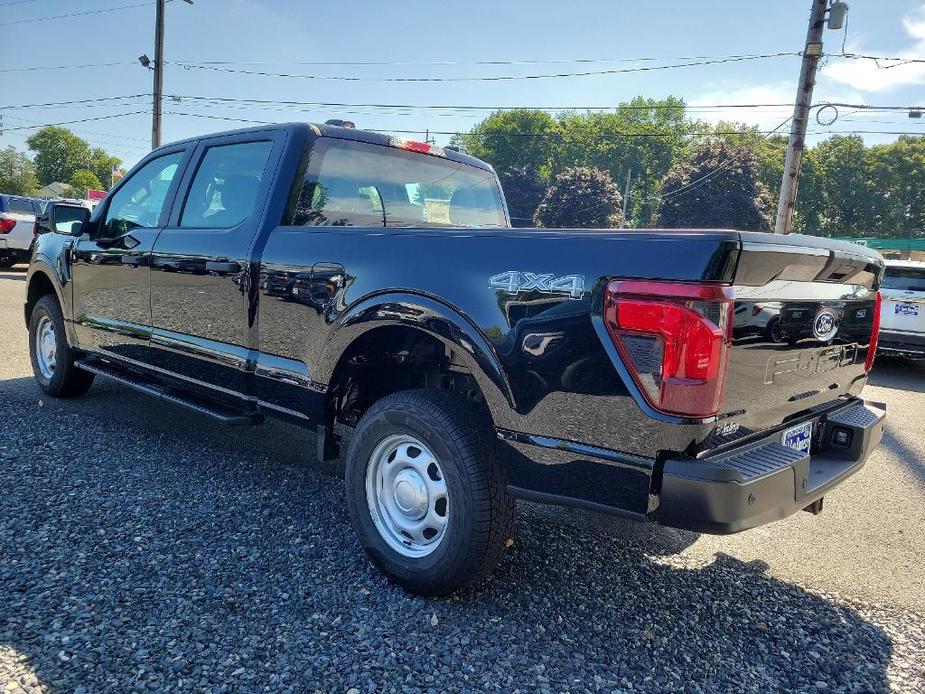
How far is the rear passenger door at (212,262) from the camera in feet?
11.8

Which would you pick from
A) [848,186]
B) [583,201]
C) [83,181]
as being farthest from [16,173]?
[848,186]

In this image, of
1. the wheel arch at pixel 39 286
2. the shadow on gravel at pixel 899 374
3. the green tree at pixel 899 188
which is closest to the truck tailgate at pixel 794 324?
the wheel arch at pixel 39 286

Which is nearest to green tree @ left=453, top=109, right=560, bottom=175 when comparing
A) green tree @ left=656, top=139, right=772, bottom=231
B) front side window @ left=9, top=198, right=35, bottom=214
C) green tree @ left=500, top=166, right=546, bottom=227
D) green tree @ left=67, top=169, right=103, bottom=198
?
green tree @ left=500, top=166, right=546, bottom=227

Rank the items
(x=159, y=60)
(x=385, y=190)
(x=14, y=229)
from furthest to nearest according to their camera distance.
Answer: (x=159, y=60), (x=14, y=229), (x=385, y=190)

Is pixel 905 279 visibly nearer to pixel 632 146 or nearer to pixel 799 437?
pixel 799 437

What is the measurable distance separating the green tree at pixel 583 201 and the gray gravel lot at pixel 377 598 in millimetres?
45587

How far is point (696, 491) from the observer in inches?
82.9

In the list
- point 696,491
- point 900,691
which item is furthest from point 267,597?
point 900,691

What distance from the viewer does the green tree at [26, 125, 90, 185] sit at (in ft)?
389

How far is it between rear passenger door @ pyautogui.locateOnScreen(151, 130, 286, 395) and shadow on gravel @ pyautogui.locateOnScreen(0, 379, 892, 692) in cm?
74

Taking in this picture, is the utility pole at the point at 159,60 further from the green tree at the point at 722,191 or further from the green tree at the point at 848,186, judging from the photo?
the green tree at the point at 848,186

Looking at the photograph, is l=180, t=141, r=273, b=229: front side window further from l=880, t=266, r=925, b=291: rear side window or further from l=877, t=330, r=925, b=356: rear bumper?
l=877, t=330, r=925, b=356: rear bumper

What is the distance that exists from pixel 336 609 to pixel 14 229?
58.7 feet

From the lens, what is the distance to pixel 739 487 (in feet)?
6.98
